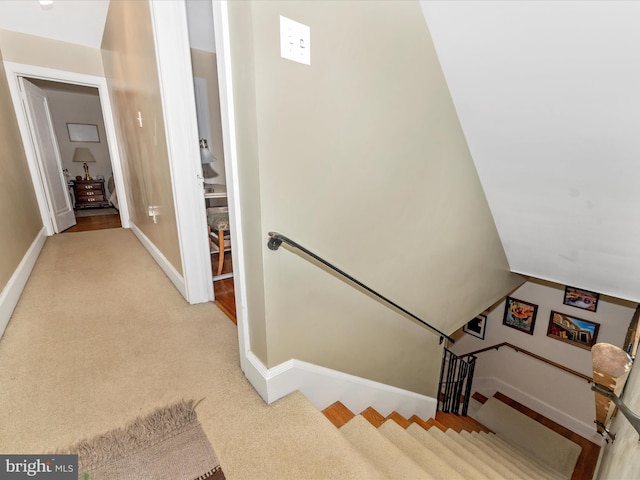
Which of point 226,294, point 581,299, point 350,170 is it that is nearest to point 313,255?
point 350,170

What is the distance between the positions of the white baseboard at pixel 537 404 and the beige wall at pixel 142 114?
5516 mm

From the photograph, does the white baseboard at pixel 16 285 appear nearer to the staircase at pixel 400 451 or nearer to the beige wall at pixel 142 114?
the beige wall at pixel 142 114

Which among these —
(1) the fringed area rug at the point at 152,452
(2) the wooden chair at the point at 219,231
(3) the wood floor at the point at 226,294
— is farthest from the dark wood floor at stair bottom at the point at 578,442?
(2) the wooden chair at the point at 219,231

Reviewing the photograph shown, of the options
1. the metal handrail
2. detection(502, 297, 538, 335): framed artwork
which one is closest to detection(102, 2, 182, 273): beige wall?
the metal handrail

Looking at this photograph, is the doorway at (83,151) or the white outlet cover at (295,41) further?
the doorway at (83,151)

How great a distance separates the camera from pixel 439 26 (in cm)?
152

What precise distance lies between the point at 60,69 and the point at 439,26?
440 centimetres

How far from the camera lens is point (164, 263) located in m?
2.79

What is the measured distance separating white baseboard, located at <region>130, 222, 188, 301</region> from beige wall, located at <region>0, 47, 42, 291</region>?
38.7 inches

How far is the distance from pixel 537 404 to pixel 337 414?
4.76m

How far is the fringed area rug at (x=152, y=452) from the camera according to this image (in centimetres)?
106

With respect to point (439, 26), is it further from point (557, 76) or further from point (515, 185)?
point (515, 185)

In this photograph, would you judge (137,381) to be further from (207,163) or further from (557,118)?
(557,118)

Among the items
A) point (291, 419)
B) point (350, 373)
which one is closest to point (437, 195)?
point (350, 373)
